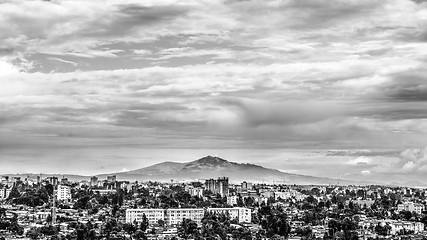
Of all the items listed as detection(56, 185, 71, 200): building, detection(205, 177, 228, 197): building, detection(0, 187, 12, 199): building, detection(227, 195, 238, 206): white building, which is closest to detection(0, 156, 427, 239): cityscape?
detection(56, 185, 71, 200): building

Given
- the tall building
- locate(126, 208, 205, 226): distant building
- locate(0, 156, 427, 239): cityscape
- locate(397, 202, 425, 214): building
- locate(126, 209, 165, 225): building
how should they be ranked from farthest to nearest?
locate(397, 202, 425, 214): building < locate(126, 208, 205, 226): distant building < the tall building < locate(126, 209, 165, 225): building < locate(0, 156, 427, 239): cityscape

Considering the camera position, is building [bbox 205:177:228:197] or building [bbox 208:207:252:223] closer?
building [bbox 208:207:252:223]

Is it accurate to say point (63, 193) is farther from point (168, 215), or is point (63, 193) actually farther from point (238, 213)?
point (168, 215)

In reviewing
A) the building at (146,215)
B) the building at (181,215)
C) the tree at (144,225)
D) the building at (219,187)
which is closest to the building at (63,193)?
the building at (146,215)

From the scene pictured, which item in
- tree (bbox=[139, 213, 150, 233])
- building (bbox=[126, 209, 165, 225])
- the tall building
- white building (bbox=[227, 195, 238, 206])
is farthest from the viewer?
white building (bbox=[227, 195, 238, 206])

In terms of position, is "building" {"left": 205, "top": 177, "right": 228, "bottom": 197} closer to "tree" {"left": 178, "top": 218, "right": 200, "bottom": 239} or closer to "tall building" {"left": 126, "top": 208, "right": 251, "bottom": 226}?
"tall building" {"left": 126, "top": 208, "right": 251, "bottom": 226}

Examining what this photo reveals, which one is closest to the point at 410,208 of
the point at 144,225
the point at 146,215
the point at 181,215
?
the point at 181,215

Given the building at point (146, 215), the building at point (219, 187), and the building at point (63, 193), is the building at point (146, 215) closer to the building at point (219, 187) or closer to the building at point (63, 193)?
the building at point (63, 193)
